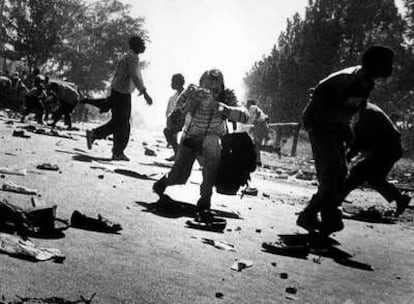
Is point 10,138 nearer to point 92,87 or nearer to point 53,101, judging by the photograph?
point 53,101

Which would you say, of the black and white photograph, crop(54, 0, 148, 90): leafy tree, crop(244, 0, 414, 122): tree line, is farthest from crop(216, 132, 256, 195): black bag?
crop(54, 0, 148, 90): leafy tree

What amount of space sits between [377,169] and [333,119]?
2512mm

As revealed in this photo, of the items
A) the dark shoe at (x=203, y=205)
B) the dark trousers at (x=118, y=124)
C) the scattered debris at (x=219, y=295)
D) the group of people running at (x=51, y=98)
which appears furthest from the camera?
the group of people running at (x=51, y=98)

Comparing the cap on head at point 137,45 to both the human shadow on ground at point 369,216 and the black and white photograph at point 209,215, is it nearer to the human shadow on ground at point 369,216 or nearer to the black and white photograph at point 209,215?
the black and white photograph at point 209,215

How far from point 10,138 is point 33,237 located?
8.47 meters

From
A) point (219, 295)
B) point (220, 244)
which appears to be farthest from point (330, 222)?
point (219, 295)

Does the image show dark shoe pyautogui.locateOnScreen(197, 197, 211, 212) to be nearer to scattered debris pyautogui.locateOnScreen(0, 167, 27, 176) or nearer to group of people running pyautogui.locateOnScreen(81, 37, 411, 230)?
group of people running pyautogui.locateOnScreen(81, 37, 411, 230)

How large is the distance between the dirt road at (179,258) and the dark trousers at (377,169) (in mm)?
597

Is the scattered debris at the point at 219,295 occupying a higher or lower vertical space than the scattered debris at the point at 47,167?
lower

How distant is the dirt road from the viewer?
325 cm

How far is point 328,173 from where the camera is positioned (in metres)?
5.84

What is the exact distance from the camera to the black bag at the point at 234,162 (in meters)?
6.68

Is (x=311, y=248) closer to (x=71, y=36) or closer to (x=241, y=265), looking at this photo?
(x=241, y=265)

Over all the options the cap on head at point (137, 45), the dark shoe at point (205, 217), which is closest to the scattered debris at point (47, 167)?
the dark shoe at point (205, 217)
